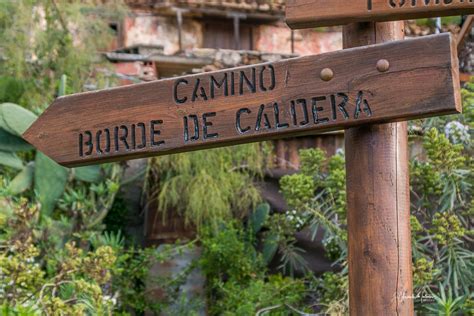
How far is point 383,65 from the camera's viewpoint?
9.25ft

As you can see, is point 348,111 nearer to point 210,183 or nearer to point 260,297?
point 260,297

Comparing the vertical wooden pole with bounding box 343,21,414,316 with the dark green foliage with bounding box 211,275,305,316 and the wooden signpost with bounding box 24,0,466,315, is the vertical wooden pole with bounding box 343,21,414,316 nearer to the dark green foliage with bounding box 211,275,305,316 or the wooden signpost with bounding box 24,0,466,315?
the wooden signpost with bounding box 24,0,466,315

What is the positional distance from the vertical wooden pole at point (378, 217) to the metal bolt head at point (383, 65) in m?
0.23

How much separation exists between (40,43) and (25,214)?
3638 millimetres

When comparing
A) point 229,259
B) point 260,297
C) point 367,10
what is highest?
point 367,10

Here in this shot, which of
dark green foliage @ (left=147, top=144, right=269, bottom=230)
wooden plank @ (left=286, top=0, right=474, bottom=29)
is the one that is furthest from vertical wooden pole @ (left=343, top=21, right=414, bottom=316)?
dark green foliage @ (left=147, top=144, right=269, bottom=230)

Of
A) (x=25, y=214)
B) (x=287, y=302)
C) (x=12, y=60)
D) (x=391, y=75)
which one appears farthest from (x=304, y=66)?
(x=12, y=60)

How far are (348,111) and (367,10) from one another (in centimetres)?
37

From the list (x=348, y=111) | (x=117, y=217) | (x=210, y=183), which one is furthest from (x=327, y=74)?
(x=117, y=217)

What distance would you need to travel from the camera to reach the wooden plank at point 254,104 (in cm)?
277

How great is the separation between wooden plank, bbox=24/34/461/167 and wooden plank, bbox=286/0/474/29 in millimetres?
158

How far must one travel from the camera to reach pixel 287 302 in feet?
20.3

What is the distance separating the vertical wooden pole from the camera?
2.99 m

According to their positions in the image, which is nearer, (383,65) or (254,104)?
(383,65)
